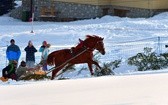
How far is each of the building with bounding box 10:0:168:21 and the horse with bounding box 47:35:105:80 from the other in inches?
779

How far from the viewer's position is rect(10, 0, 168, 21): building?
34.8m

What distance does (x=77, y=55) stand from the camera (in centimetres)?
1499

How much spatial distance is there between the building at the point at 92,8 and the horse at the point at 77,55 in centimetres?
1978

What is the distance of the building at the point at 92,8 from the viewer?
34812 mm

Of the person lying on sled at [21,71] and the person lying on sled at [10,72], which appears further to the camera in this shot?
Result: the person lying on sled at [10,72]

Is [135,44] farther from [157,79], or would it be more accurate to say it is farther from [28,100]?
[28,100]

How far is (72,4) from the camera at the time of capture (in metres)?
37.1

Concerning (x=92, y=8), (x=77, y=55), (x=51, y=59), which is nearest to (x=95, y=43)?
(x=77, y=55)

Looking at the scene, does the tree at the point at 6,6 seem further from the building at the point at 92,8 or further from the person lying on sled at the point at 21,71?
the person lying on sled at the point at 21,71

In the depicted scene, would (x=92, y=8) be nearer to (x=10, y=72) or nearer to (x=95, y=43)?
(x=95, y=43)

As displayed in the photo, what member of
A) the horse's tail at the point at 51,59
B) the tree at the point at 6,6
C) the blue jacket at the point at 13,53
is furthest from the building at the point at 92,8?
the horse's tail at the point at 51,59

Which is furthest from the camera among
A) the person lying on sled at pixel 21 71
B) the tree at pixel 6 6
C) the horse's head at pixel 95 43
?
the tree at pixel 6 6

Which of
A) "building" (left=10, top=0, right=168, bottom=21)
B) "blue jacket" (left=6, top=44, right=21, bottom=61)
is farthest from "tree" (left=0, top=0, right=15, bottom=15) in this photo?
"blue jacket" (left=6, top=44, right=21, bottom=61)

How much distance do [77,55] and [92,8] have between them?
21.7 meters
